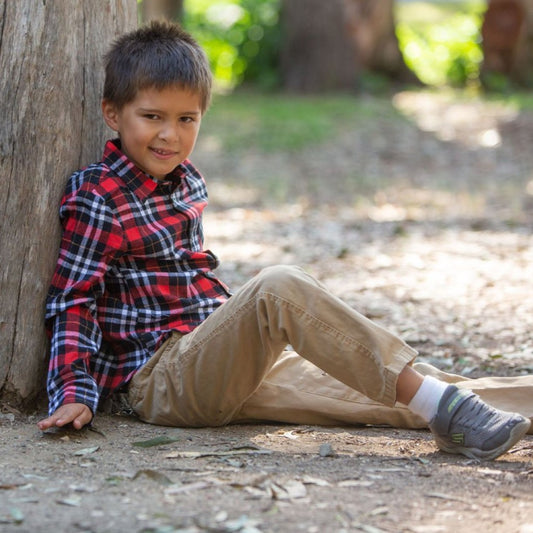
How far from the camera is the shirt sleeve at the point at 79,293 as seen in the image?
3.37 m

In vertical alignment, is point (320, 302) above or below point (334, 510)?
above

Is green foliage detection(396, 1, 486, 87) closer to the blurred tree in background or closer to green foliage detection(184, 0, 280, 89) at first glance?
the blurred tree in background

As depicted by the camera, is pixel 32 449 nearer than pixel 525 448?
Yes

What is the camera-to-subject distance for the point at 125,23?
Result: 3.85m

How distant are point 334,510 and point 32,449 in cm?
111

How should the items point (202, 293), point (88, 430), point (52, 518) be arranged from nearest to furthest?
point (52, 518) → point (88, 430) → point (202, 293)

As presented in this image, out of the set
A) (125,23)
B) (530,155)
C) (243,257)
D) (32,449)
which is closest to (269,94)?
(530,155)

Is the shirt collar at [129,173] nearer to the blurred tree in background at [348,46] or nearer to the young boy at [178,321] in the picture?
the young boy at [178,321]

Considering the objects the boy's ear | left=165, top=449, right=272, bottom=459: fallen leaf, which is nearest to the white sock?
left=165, top=449, right=272, bottom=459: fallen leaf

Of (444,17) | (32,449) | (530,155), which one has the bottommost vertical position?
(32,449)

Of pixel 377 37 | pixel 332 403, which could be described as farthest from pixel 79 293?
pixel 377 37

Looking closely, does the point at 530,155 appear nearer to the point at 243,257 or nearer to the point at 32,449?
the point at 243,257

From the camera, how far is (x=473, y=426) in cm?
324

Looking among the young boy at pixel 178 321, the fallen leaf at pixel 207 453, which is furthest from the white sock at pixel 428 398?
the fallen leaf at pixel 207 453
